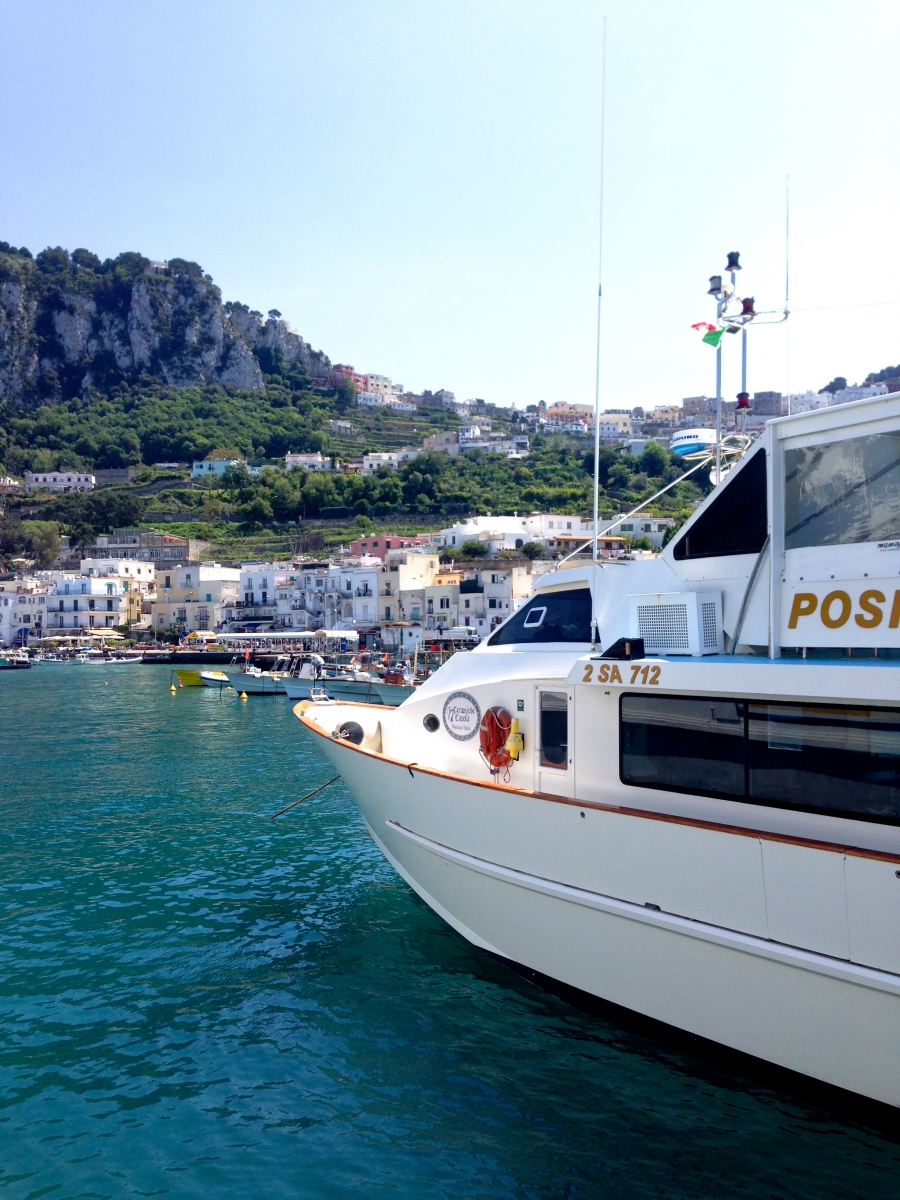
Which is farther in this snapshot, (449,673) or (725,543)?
(449,673)

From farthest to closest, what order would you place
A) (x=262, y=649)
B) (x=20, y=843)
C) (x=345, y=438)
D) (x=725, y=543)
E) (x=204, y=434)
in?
(x=345, y=438) → (x=204, y=434) → (x=262, y=649) → (x=20, y=843) → (x=725, y=543)

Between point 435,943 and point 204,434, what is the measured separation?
13134 centimetres

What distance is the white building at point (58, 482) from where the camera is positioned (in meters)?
111

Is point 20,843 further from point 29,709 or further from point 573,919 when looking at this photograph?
point 29,709

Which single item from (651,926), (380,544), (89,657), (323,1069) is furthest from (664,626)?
(380,544)

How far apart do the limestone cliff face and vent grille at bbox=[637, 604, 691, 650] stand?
150801 mm

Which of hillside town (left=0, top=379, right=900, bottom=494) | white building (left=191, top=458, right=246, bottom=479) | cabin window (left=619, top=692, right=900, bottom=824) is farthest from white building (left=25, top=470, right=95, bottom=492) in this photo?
cabin window (left=619, top=692, right=900, bottom=824)

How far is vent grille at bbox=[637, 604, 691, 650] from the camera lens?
6.22 m

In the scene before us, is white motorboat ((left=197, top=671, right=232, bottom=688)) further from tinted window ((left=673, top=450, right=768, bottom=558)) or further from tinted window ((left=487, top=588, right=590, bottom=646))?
tinted window ((left=673, top=450, right=768, bottom=558))

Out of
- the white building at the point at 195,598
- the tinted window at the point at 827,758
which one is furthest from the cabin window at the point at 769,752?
the white building at the point at 195,598

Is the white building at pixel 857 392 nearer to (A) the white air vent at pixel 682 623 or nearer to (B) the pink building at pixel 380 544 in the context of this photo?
(B) the pink building at pixel 380 544

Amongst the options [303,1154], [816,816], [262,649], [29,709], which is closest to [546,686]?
[816,816]

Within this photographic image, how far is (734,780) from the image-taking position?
576cm

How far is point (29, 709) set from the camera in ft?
106
